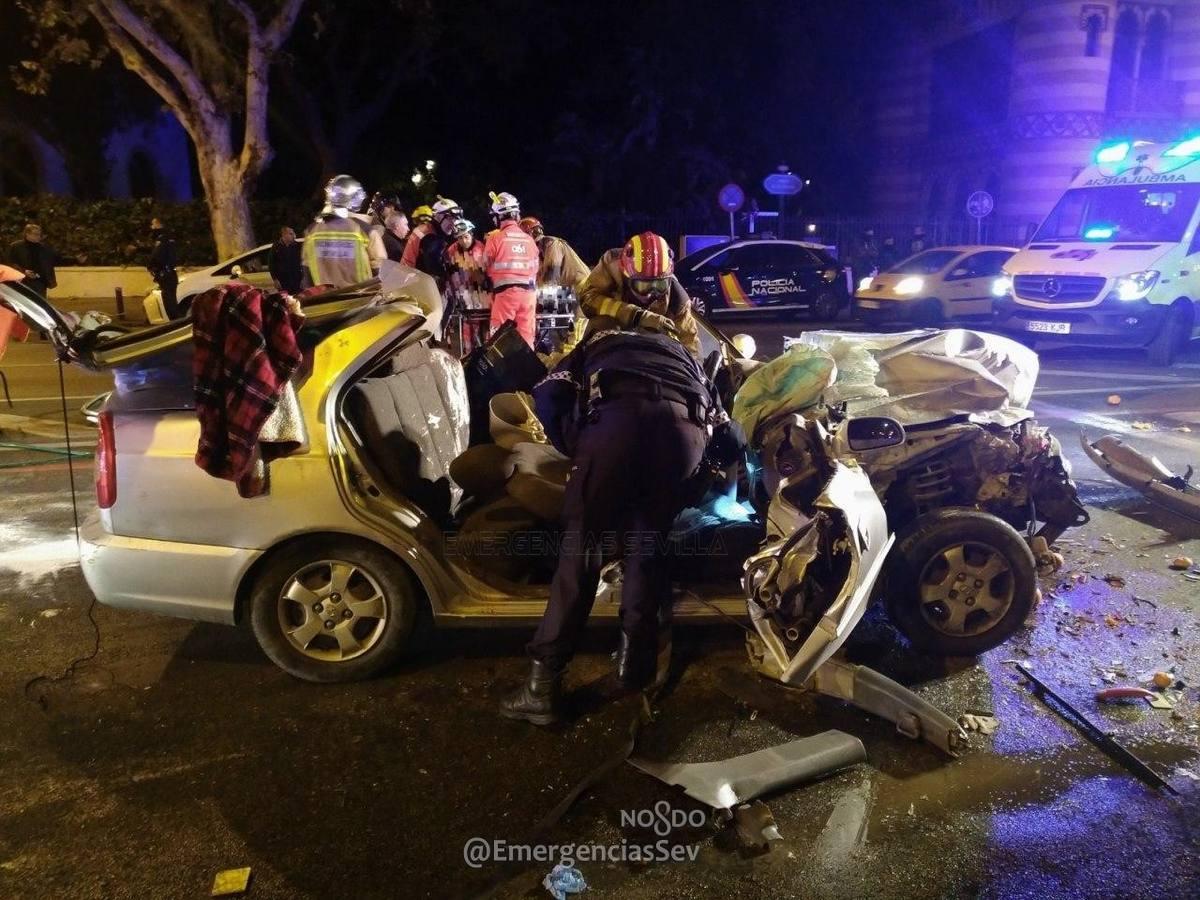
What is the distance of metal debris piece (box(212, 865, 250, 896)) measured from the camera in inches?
111

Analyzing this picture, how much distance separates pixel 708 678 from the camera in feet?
13.3

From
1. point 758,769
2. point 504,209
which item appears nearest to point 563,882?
point 758,769

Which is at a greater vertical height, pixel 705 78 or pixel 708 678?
pixel 705 78

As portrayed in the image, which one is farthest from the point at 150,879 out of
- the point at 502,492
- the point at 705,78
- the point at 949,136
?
the point at 949,136

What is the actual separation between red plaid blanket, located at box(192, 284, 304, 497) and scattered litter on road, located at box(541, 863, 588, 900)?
1.84m

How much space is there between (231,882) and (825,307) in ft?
57.3

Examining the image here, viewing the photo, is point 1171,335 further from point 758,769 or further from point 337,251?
point 758,769

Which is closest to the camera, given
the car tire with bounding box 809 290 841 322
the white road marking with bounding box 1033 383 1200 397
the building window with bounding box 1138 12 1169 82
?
the white road marking with bounding box 1033 383 1200 397

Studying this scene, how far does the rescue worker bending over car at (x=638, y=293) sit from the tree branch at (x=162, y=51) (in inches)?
663

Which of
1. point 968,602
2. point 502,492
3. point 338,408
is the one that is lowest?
point 968,602

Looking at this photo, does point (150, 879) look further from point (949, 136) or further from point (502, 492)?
point (949, 136)

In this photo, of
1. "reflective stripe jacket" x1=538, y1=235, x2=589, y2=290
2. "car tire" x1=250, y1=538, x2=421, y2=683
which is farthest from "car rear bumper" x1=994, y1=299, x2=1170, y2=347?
"car tire" x1=250, y1=538, x2=421, y2=683

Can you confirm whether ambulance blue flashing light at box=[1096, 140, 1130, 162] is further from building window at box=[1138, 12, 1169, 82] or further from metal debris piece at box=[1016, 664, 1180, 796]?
building window at box=[1138, 12, 1169, 82]

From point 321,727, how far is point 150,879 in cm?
90
